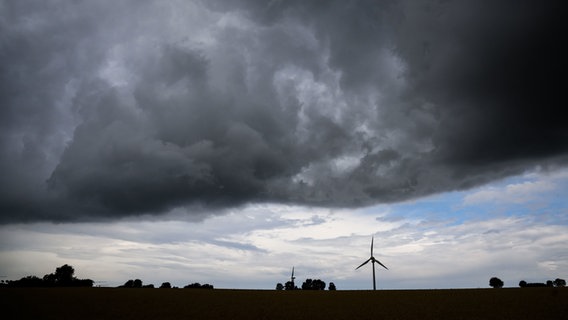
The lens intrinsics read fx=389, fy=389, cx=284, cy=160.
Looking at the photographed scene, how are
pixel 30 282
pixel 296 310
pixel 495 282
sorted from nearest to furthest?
pixel 296 310, pixel 30 282, pixel 495 282

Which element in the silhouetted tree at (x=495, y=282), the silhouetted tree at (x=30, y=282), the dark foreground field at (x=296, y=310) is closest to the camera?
the dark foreground field at (x=296, y=310)

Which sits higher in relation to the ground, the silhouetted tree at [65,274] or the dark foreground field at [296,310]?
the silhouetted tree at [65,274]

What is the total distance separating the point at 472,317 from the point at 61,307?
59946mm

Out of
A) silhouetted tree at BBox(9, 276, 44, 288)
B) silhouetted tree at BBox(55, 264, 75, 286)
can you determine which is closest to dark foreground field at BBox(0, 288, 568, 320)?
silhouetted tree at BBox(9, 276, 44, 288)

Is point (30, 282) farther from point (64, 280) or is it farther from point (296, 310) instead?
point (296, 310)

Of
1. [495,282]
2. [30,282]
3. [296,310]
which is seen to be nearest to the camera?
[296,310]

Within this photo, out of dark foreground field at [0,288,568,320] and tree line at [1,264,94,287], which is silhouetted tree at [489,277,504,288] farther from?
tree line at [1,264,94,287]

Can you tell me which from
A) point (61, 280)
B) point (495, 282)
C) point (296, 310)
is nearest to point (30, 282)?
point (61, 280)

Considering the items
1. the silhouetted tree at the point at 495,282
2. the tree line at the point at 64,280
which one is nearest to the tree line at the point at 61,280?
the tree line at the point at 64,280

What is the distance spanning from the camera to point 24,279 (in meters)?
156

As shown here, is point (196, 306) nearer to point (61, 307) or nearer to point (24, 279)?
point (61, 307)

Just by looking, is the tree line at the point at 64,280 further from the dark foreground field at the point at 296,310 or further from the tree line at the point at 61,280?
the dark foreground field at the point at 296,310

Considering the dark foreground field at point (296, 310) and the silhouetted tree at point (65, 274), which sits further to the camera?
the silhouetted tree at point (65, 274)

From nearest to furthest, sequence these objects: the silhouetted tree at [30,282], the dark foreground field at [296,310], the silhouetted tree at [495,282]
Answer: the dark foreground field at [296,310] < the silhouetted tree at [30,282] < the silhouetted tree at [495,282]
